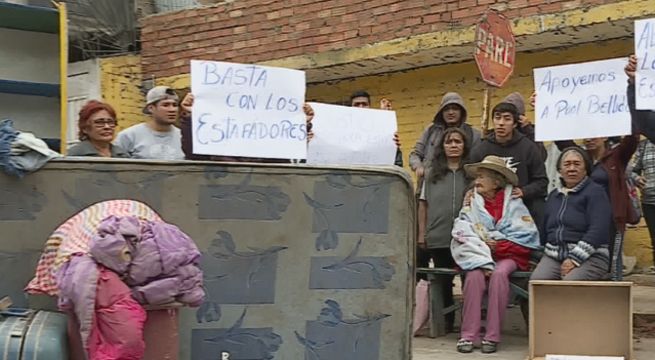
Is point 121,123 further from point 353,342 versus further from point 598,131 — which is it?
point 353,342

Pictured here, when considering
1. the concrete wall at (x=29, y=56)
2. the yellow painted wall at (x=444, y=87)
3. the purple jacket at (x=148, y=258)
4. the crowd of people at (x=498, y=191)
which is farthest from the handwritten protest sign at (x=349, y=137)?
the yellow painted wall at (x=444, y=87)

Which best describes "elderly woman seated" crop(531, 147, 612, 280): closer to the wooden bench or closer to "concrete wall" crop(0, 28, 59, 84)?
the wooden bench

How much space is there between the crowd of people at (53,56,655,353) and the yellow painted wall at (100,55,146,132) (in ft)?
18.9

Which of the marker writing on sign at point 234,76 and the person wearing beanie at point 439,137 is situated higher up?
the marker writing on sign at point 234,76

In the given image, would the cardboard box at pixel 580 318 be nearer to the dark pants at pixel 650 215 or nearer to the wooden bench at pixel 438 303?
the wooden bench at pixel 438 303

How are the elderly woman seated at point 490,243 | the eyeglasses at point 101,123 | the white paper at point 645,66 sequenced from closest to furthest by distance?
the eyeglasses at point 101,123 → the white paper at point 645,66 → the elderly woman seated at point 490,243

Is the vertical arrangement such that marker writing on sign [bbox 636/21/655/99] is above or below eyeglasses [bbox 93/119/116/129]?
above

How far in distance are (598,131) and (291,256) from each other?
2594 mm

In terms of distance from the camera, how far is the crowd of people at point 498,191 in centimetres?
536

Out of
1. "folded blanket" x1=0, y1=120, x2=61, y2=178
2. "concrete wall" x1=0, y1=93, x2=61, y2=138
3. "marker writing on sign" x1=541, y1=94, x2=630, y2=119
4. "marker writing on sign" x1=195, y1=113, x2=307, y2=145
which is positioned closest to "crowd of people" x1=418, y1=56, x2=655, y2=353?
"marker writing on sign" x1=541, y1=94, x2=630, y2=119

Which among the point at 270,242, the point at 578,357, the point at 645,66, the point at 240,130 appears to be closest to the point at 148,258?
the point at 270,242

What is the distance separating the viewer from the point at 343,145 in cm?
575

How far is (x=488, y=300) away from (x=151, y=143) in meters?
2.45

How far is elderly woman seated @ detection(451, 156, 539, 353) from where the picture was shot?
19.6ft
